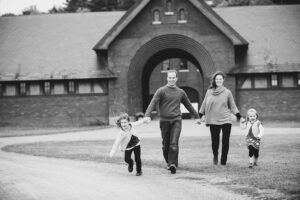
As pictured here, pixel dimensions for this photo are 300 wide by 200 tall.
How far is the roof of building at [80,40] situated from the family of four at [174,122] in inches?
835

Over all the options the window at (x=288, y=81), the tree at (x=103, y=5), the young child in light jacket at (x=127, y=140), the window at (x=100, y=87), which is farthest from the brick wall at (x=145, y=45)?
the tree at (x=103, y=5)

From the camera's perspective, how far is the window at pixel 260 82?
31688 millimetres

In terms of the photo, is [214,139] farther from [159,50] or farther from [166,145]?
[159,50]

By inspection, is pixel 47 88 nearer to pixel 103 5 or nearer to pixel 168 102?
pixel 168 102

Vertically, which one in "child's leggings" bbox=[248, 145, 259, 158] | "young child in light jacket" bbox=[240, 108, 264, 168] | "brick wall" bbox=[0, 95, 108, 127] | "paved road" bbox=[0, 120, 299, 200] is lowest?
"brick wall" bbox=[0, 95, 108, 127]

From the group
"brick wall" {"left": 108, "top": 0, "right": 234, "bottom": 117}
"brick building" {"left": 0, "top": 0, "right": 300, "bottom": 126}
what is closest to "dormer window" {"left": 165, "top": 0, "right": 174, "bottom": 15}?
"brick building" {"left": 0, "top": 0, "right": 300, "bottom": 126}

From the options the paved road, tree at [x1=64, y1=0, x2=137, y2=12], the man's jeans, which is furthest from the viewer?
tree at [x1=64, y1=0, x2=137, y2=12]

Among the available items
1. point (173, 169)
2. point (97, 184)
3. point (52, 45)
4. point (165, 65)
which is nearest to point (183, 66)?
point (165, 65)

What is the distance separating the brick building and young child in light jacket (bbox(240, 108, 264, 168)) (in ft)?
67.0

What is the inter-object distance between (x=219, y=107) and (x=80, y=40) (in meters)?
25.6

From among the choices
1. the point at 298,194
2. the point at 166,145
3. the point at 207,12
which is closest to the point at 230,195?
the point at 298,194

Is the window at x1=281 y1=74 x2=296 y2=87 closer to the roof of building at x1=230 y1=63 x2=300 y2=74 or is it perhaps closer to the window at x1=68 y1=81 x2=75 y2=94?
the roof of building at x1=230 y1=63 x2=300 y2=74

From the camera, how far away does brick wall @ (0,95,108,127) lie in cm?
3253

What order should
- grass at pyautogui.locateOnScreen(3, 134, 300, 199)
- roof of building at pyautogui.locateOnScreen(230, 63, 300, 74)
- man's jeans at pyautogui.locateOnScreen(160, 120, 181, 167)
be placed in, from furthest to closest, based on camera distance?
roof of building at pyautogui.locateOnScreen(230, 63, 300, 74) < man's jeans at pyautogui.locateOnScreen(160, 120, 181, 167) < grass at pyautogui.locateOnScreen(3, 134, 300, 199)
